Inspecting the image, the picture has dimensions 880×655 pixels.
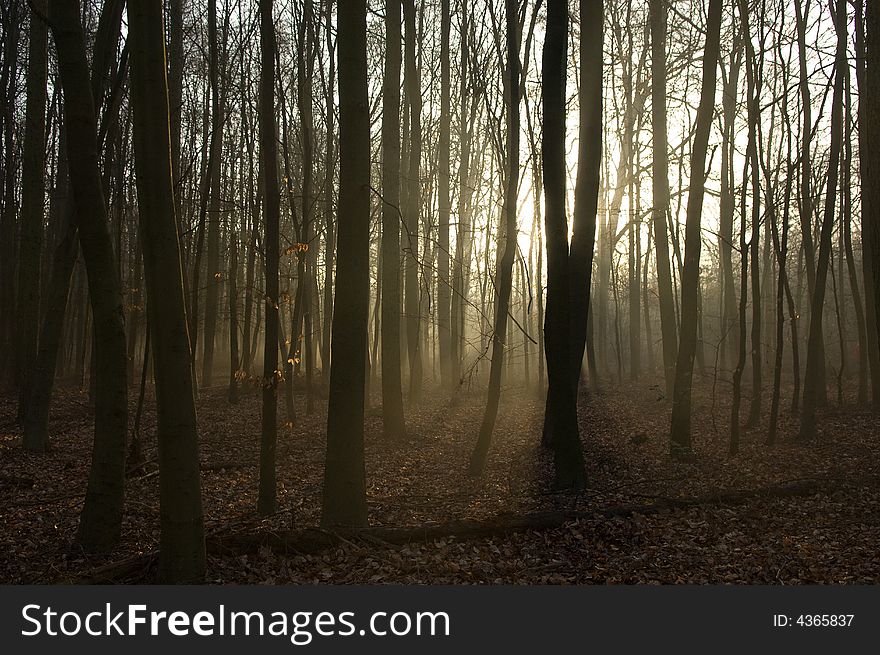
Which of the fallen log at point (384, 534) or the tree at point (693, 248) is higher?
the tree at point (693, 248)

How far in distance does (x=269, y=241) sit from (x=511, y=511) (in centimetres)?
376

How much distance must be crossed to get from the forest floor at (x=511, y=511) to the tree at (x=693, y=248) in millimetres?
594

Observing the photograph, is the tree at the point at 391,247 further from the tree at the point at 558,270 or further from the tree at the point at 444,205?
the tree at the point at 444,205

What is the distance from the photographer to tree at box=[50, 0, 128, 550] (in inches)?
198

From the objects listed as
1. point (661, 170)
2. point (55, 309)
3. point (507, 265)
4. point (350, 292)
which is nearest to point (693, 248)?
point (507, 265)

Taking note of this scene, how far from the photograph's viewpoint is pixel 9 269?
16531 mm

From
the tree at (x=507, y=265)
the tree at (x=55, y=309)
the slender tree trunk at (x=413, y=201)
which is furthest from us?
the slender tree trunk at (x=413, y=201)

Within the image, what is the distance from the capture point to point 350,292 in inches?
217

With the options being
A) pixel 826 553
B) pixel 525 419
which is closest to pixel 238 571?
pixel 826 553

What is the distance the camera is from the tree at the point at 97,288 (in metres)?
5.02

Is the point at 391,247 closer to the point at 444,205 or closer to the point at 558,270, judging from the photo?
the point at 558,270

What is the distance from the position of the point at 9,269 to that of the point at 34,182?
6842 millimetres

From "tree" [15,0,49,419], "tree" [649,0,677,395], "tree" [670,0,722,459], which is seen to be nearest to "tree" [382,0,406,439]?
"tree" [670,0,722,459]

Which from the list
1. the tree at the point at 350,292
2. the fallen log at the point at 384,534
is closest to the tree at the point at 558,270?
the fallen log at the point at 384,534
